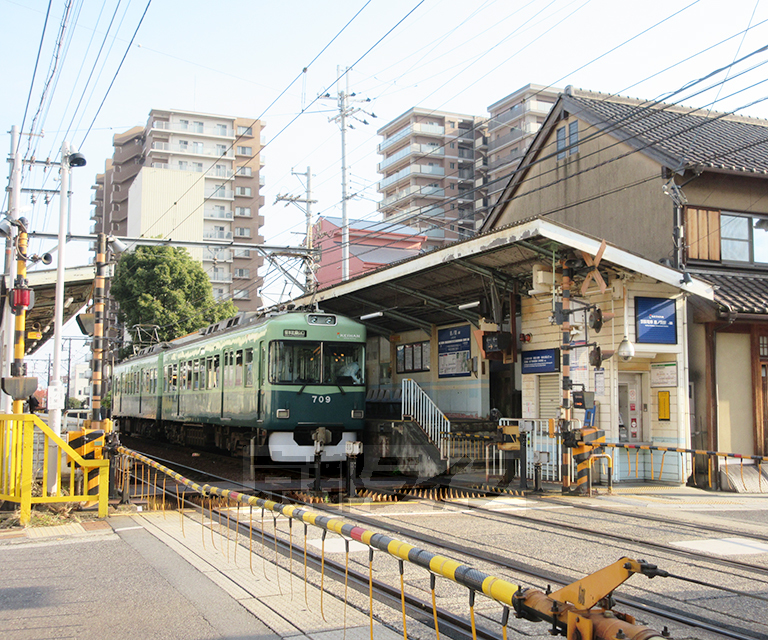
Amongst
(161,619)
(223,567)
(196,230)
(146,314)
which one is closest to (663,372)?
(223,567)

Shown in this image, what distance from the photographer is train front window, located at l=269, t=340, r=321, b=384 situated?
48.4 feet

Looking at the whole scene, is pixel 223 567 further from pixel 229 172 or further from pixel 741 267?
pixel 229 172

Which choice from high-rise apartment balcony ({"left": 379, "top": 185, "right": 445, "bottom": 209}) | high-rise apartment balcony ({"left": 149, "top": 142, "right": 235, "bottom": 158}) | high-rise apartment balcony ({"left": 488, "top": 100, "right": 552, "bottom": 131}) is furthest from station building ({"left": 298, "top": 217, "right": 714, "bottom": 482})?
high-rise apartment balcony ({"left": 149, "top": 142, "right": 235, "bottom": 158})

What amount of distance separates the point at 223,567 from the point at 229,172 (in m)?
67.9

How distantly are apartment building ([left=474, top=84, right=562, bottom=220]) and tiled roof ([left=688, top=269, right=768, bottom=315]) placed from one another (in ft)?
149

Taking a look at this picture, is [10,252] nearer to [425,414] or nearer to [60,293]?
[60,293]

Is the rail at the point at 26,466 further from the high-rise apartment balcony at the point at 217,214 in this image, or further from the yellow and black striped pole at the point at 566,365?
the high-rise apartment balcony at the point at 217,214

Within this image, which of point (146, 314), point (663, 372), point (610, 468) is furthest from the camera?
point (146, 314)

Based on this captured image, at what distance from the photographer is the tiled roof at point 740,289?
14.5 meters

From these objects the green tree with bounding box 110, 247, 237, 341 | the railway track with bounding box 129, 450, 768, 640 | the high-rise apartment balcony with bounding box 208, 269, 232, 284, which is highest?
the high-rise apartment balcony with bounding box 208, 269, 232, 284

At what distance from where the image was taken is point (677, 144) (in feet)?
56.8

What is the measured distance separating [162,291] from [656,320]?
2606 cm

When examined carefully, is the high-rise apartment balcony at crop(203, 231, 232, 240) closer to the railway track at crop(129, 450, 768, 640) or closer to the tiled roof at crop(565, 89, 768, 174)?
the tiled roof at crop(565, 89, 768, 174)

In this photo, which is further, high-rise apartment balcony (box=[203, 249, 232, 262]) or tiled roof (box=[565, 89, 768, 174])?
Answer: high-rise apartment balcony (box=[203, 249, 232, 262])
